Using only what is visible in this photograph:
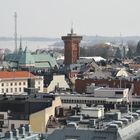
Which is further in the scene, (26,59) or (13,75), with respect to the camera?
(26,59)

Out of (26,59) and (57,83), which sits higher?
(26,59)

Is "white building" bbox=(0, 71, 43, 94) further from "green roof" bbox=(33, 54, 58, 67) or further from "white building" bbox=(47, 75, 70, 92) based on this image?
"green roof" bbox=(33, 54, 58, 67)

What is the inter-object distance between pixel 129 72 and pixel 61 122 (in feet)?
184

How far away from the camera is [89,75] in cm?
10044

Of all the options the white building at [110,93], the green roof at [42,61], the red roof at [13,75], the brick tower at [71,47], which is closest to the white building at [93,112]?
the white building at [110,93]

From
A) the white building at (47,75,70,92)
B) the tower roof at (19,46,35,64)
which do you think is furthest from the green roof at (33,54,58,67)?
the white building at (47,75,70,92)

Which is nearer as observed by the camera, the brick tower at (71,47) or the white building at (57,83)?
the white building at (57,83)

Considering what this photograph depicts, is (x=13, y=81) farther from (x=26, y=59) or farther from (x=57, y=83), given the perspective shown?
(x=26, y=59)

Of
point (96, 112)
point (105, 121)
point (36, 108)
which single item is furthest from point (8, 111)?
point (105, 121)

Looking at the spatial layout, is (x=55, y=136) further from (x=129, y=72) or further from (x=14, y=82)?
(x=129, y=72)

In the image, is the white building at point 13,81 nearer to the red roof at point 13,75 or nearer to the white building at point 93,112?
the red roof at point 13,75

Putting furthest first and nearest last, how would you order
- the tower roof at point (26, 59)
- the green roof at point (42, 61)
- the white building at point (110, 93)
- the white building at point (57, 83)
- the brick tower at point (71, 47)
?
the green roof at point (42, 61), the brick tower at point (71, 47), the tower roof at point (26, 59), the white building at point (57, 83), the white building at point (110, 93)

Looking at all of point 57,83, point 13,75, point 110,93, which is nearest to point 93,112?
point 110,93

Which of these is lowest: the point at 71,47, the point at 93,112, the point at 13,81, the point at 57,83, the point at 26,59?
the point at 93,112
